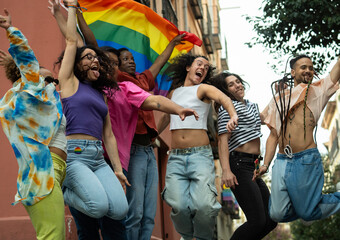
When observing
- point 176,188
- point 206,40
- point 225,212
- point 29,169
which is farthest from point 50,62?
point 225,212

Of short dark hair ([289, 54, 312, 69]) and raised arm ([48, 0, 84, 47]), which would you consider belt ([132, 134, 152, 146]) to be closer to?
raised arm ([48, 0, 84, 47])

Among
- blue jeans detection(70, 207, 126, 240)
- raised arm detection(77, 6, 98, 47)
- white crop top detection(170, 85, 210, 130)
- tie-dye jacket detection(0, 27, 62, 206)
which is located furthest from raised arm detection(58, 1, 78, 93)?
white crop top detection(170, 85, 210, 130)

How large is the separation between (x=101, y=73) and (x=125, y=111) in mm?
653

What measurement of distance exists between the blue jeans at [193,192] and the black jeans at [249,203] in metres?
0.48

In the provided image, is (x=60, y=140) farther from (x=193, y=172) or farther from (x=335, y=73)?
(x=335, y=73)

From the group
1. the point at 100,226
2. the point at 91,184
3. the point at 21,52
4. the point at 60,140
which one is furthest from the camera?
the point at 100,226

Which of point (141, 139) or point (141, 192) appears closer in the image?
point (141, 192)

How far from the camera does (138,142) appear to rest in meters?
6.27

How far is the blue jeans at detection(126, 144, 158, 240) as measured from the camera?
19.4 ft

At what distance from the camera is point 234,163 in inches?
260

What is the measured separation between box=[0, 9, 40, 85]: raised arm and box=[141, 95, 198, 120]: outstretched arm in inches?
58.7

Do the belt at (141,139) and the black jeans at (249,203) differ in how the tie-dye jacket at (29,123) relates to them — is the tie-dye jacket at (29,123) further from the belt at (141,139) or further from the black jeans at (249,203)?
the black jeans at (249,203)

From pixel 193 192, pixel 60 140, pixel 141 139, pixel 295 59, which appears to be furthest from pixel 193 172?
pixel 60 140

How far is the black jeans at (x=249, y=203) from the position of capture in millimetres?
6363
